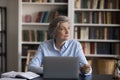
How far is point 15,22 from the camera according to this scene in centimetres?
488

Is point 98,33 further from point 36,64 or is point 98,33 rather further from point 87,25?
point 36,64

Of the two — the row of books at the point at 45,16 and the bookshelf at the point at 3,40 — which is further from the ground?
the row of books at the point at 45,16

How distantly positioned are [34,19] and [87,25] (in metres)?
0.96

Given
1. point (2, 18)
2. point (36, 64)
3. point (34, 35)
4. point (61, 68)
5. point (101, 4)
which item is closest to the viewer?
point (61, 68)

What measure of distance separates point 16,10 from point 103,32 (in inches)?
65.4

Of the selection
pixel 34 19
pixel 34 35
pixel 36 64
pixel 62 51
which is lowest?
pixel 36 64

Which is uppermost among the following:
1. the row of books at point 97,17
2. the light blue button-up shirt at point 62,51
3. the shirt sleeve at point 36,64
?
the row of books at point 97,17

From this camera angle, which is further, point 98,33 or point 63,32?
point 98,33

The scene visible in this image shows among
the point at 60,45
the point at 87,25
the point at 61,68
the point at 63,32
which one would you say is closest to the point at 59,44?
the point at 60,45

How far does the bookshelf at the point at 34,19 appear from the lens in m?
4.57

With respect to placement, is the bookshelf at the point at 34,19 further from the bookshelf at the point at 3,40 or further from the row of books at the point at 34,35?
the bookshelf at the point at 3,40

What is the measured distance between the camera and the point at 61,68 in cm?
206

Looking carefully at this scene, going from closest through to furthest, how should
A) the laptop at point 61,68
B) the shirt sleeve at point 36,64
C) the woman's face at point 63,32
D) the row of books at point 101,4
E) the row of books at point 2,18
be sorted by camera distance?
the laptop at point 61,68
the shirt sleeve at point 36,64
the woman's face at point 63,32
the row of books at point 101,4
the row of books at point 2,18

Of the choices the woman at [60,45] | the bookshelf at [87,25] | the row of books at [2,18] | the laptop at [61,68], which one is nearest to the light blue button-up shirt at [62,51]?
the woman at [60,45]
